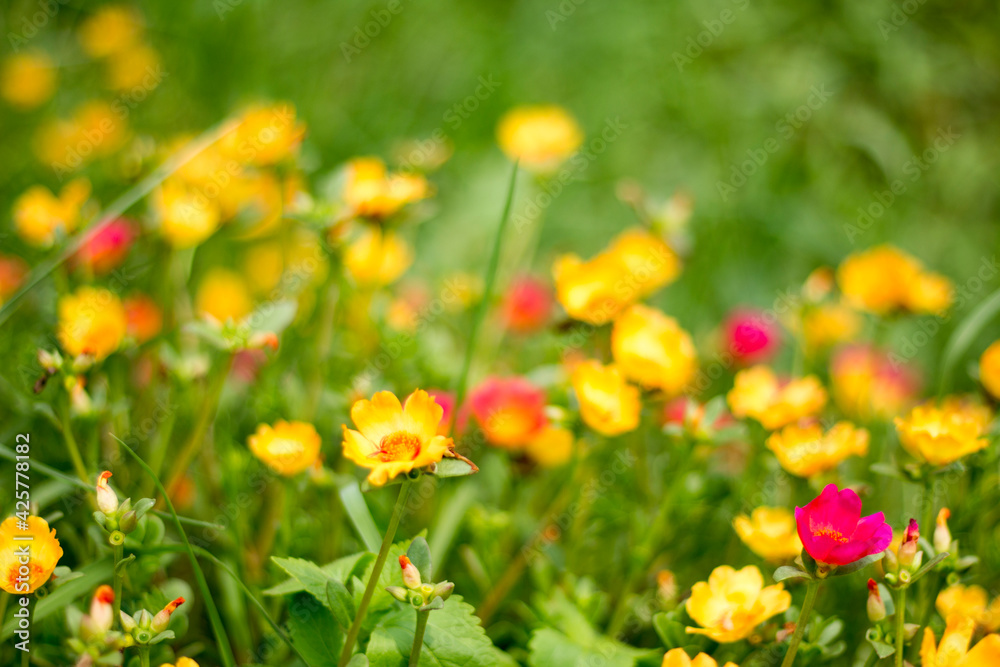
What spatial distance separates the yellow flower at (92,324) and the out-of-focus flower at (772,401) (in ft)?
3.22

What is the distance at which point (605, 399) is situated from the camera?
1125 millimetres

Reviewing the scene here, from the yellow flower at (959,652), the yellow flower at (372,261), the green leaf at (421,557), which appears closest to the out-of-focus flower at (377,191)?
the yellow flower at (372,261)

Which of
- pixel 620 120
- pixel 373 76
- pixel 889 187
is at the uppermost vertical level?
pixel 373 76

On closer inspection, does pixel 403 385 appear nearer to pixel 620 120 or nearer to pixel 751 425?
pixel 751 425

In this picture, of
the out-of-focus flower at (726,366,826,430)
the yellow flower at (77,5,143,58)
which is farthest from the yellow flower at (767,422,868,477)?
the yellow flower at (77,5,143,58)

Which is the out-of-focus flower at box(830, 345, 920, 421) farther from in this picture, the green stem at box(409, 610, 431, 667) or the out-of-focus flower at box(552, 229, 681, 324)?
→ the green stem at box(409, 610, 431, 667)

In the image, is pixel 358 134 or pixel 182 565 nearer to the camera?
pixel 182 565

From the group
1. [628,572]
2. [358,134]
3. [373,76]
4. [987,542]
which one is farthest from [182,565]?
[373,76]

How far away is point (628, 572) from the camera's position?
1.26 m

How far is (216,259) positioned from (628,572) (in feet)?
4.90

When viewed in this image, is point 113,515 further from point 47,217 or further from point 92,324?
point 47,217

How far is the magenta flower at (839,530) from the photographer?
2.67ft

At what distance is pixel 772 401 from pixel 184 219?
3.60 feet

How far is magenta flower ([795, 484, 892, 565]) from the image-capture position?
0.81m
